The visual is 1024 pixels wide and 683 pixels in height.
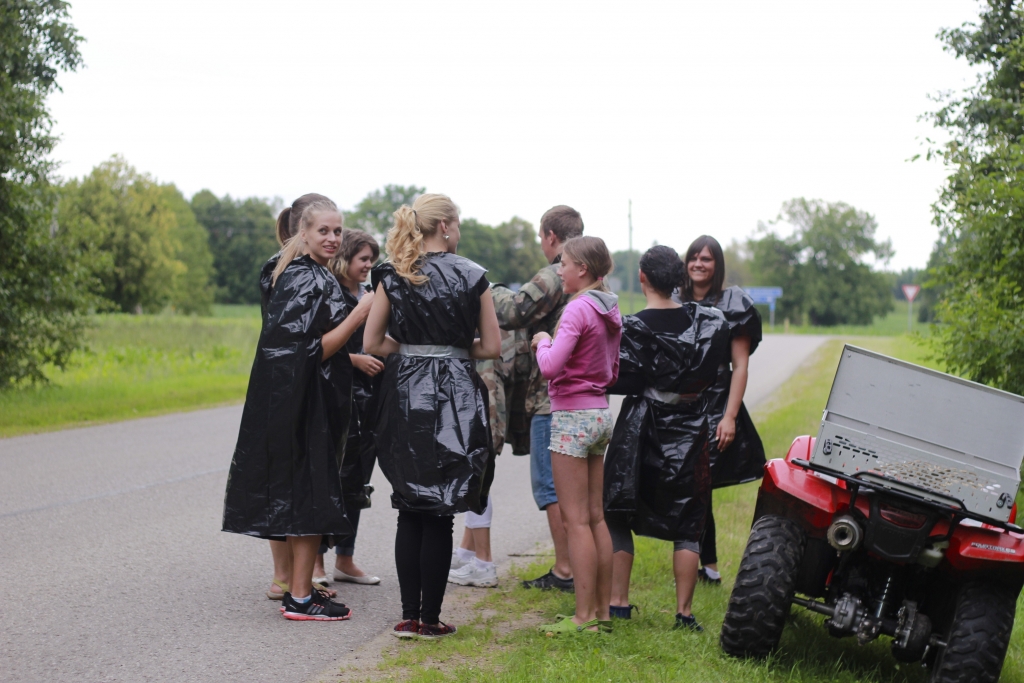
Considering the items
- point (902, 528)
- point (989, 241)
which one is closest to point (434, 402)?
point (902, 528)

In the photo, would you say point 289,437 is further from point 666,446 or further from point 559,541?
point 666,446

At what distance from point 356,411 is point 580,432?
1.40 m

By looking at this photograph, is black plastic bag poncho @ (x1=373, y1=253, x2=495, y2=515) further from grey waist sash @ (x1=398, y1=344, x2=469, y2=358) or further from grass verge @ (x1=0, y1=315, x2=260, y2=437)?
grass verge @ (x1=0, y1=315, x2=260, y2=437)

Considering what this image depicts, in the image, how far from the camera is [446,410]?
4422 millimetres

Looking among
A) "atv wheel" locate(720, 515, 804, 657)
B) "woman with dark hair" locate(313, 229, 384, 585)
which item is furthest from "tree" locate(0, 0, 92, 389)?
"atv wheel" locate(720, 515, 804, 657)

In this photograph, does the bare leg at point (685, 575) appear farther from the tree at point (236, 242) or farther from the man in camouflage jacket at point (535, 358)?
the tree at point (236, 242)

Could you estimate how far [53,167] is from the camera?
512 inches

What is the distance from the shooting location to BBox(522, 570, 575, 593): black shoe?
5539 mm

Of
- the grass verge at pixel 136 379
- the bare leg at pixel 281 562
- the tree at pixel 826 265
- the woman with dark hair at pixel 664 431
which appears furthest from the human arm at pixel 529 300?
the tree at pixel 826 265

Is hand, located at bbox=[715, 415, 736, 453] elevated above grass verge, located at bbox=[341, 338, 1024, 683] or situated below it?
above

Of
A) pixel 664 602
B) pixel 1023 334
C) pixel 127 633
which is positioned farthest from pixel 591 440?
pixel 1023 334

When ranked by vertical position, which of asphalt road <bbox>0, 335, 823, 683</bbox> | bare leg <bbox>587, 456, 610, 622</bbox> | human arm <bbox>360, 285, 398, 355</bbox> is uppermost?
human arm <bbox>360, 285, 398, 355</bbox>

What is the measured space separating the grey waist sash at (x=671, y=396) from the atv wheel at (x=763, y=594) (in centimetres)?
82

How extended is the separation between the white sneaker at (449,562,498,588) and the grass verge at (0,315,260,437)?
7266mm
